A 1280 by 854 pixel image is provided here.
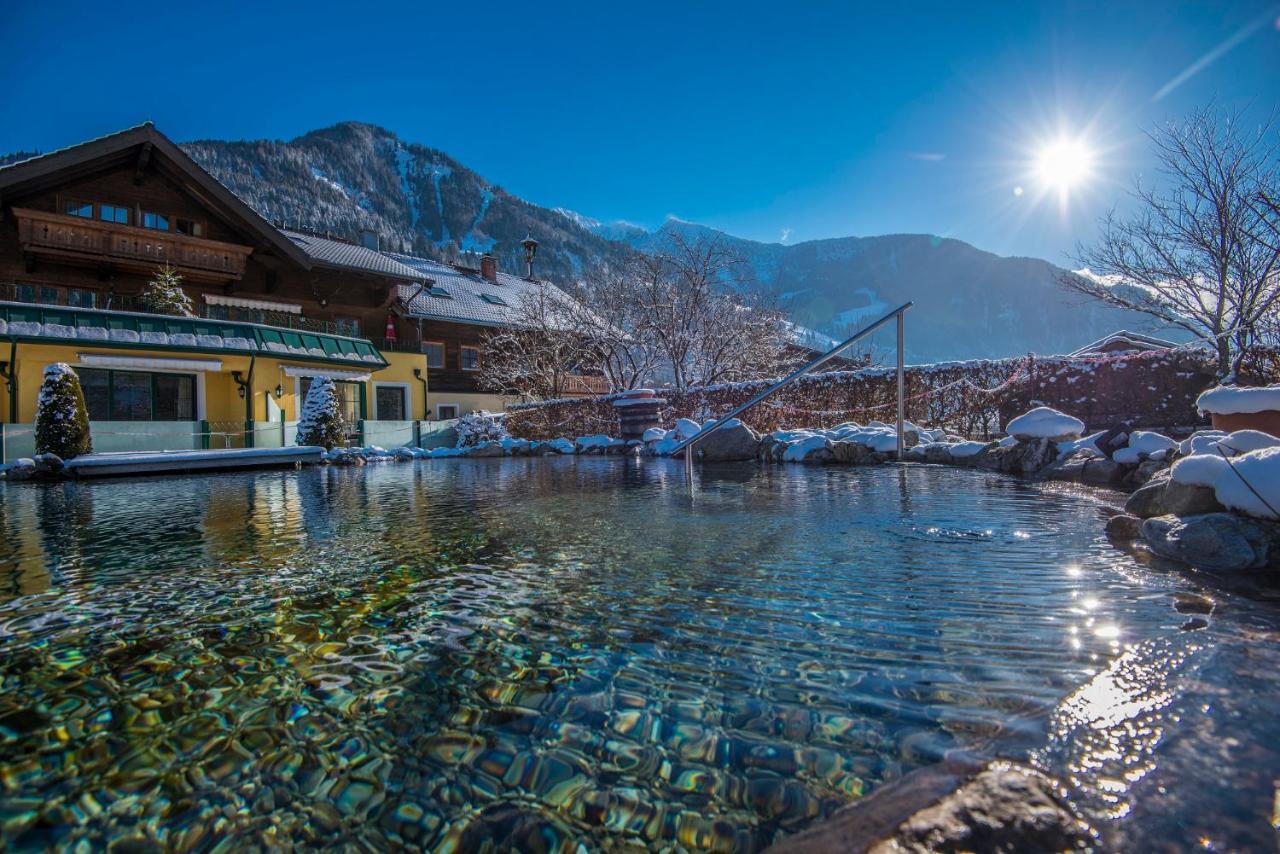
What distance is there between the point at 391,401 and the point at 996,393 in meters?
24.0

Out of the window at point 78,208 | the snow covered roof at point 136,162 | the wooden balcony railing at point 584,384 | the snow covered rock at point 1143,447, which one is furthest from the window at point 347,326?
the snow covered rock at point 1143,447

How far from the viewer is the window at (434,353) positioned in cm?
2814

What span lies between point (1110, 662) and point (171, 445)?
19.9 meters

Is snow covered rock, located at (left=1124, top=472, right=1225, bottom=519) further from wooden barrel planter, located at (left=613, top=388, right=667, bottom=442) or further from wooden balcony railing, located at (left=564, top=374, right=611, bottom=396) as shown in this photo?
wooden balcony railing, located at (left=564, top=374, right=611, bottom=396)

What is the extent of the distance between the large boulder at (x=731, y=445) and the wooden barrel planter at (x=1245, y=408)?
24.1ft

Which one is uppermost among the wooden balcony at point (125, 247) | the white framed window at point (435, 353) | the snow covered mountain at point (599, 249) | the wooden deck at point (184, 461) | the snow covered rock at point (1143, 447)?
the snow covered mountain at point (599, 249)

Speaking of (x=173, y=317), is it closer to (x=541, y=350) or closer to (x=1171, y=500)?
(x=541, y=350)

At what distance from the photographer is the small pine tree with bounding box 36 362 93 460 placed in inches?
512

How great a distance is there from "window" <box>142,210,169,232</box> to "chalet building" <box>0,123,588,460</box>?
0.04 metres

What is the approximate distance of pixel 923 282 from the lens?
12862cm

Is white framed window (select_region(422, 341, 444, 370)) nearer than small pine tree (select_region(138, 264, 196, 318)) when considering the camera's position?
No

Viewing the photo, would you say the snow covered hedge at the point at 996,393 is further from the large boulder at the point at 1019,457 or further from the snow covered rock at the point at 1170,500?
the snow covered rock at the point at 1170,500

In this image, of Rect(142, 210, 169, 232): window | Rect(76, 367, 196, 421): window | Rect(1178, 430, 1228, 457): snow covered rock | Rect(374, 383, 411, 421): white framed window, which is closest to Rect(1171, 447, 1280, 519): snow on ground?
Rect(1178, 430, 1228, 457): snow covered rock

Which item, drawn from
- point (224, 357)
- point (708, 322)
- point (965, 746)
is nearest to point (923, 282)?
point (708, 322)
